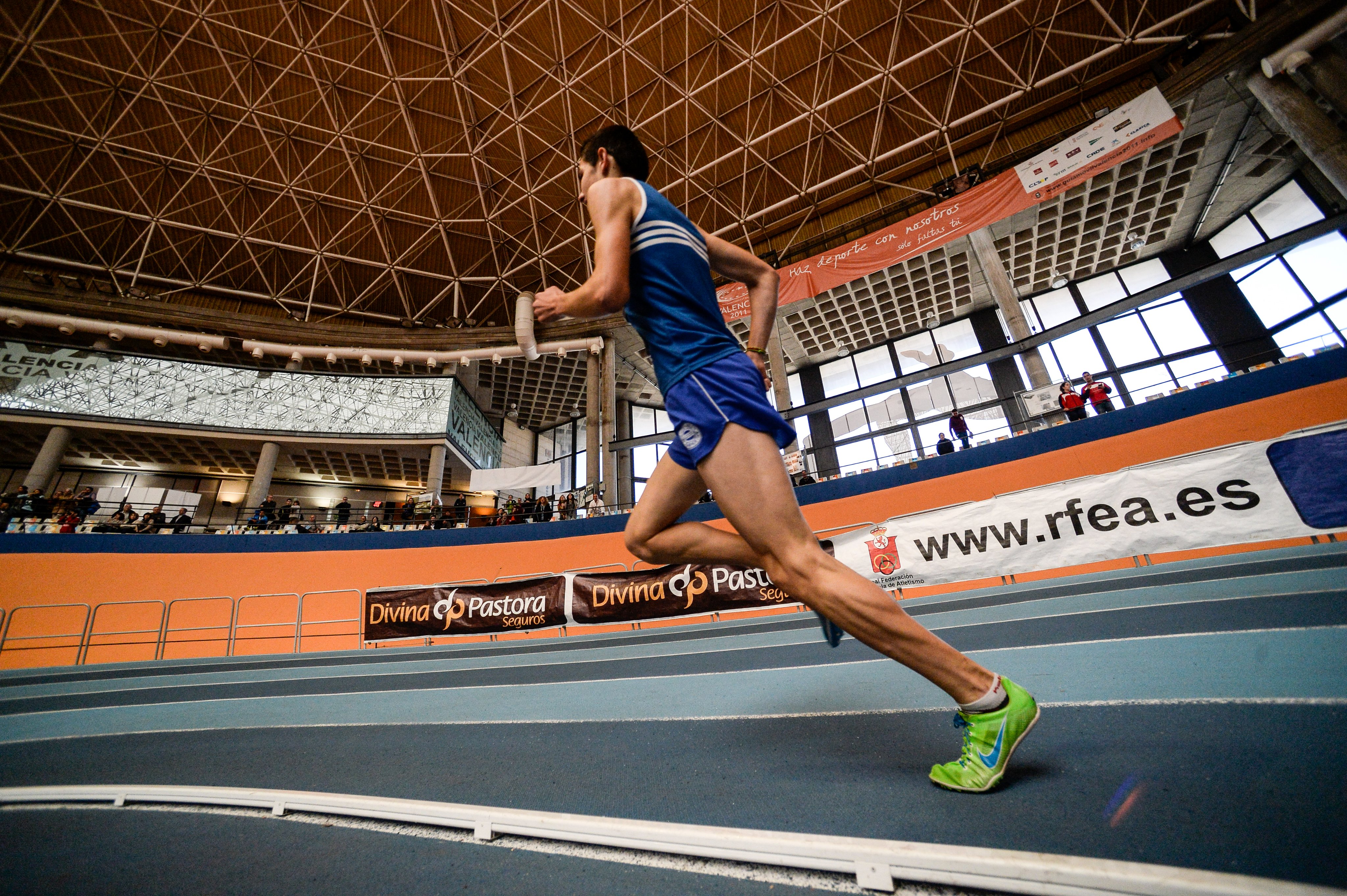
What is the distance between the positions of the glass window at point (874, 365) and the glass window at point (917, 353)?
45 cm

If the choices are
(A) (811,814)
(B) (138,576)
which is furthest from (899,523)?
(B) (138,576)

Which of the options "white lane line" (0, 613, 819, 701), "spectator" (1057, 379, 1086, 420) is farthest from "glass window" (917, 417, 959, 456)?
"white lane line" (0, 613, 819, 701)

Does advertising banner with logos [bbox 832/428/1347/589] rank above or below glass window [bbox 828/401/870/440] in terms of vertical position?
below

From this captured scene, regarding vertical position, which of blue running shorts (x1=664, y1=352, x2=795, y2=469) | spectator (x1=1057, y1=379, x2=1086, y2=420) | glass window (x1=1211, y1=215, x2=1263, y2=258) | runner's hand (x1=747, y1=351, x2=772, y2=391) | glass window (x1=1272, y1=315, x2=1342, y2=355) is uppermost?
glass window (x1=1211, y1=215, x2=1263, y2=258)

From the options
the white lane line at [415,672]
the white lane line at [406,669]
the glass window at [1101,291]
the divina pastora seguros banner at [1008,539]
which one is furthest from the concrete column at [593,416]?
the glass window at [1101,291]

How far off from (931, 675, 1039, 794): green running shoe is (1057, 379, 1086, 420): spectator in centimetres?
1097

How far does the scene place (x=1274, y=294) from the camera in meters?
14.7


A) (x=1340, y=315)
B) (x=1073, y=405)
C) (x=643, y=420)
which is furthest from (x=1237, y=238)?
(x=643, y=420)

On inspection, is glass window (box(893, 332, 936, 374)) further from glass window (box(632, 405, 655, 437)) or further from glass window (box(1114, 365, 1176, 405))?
glass window (box(632, 405, 655, 437))

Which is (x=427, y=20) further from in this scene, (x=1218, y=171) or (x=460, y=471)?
(x=1218, y=171)

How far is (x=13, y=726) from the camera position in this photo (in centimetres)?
281

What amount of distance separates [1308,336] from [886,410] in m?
11.1

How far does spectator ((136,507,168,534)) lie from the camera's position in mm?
12797

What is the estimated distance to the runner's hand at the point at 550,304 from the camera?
4.64 ft
